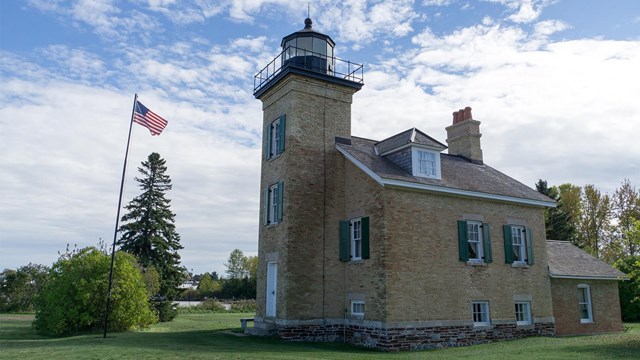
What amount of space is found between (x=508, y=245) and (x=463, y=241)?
254cm

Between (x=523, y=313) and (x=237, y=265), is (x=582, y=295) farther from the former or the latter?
(x=237, y=265)

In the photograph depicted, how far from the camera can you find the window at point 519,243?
19250 millimetres

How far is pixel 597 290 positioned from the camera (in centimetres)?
2170

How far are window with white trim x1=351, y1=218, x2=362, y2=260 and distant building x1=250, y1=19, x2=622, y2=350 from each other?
0.15ft

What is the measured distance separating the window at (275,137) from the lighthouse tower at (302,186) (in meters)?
0.04

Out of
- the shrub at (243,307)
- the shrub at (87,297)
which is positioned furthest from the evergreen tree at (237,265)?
the shrub at (87,297)

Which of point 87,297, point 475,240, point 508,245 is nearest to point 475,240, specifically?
point 475,240

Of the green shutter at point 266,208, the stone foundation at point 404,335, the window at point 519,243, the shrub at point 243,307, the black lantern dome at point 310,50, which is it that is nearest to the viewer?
the stone foundation at point 404,335

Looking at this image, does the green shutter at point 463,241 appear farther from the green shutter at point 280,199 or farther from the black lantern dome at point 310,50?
the black lantern dome at point 310,50

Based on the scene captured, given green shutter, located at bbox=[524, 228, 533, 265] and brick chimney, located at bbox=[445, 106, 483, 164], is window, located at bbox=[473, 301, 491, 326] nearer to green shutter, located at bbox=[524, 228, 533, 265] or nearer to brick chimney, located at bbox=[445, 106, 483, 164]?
green shutter, located at bbox=[524, 228, 533, 265]

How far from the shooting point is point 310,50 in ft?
66.5

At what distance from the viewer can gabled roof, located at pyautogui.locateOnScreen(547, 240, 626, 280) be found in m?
20.8

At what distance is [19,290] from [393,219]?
3081 centimetres

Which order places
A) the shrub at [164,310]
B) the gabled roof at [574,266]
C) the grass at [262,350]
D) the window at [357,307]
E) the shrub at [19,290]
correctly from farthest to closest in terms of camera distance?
the shrub at [19,290], the shrub at [164,310], the gabled roof at [574,266], the window at [357,307], the grass at [262,350]
